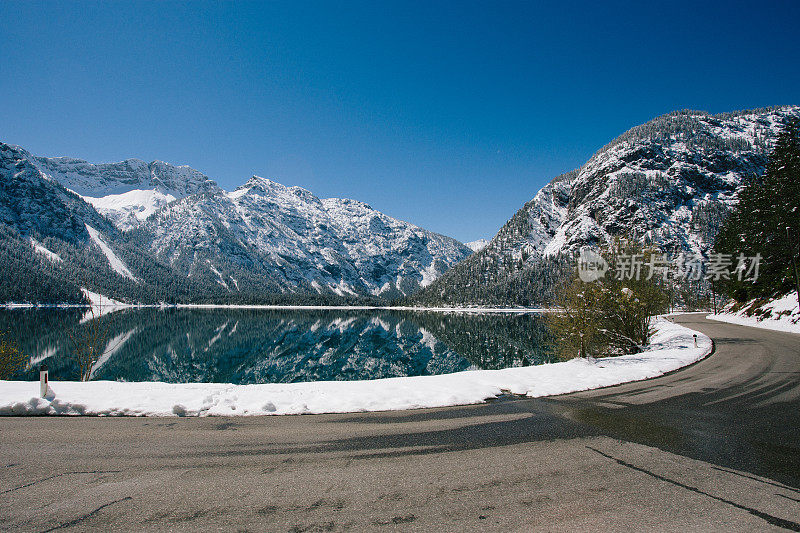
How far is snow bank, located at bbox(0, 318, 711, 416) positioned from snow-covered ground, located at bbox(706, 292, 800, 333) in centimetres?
3176

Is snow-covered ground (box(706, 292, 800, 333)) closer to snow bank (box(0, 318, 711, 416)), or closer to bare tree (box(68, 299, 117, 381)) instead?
snow bank (box(0, 318, 711, 416))

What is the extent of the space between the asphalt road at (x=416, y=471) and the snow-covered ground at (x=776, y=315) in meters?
36.2

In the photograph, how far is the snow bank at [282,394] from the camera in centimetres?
938

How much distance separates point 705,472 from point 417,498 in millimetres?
4940

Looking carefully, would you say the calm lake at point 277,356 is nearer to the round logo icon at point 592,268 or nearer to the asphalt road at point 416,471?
the round logo icon at point 592,268

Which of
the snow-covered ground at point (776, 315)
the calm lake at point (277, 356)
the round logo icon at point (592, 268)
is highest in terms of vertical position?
the round logo icon at point (592, 268)

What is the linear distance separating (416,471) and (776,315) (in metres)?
52.1

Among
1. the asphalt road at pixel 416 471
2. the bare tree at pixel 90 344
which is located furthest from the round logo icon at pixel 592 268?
the bare tree at pixel 90 344

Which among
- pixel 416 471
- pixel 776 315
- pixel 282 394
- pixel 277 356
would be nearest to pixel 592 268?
pixel 282 394

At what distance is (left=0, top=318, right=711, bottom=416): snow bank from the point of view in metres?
9.38

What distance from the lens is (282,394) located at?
36.2ft

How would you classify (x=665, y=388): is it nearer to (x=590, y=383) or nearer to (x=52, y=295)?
(x=590, y=383)

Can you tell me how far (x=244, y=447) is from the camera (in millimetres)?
6977

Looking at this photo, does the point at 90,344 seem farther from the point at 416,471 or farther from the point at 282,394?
the point at 416,471
